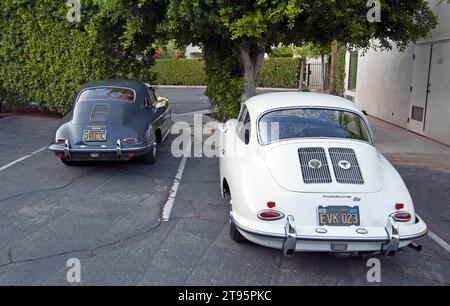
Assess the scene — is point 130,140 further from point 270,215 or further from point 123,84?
point 270,215

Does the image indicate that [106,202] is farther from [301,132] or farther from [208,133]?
[208,133]

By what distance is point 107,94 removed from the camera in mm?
7582

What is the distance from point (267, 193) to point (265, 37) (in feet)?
17.1

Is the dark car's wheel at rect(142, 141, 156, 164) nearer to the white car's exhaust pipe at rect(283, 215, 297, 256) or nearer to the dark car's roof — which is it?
the dark car's roof

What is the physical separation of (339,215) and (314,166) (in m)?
0.58

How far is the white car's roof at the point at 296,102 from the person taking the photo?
15.8 feet

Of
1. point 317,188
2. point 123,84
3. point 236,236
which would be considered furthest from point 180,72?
point 317,188

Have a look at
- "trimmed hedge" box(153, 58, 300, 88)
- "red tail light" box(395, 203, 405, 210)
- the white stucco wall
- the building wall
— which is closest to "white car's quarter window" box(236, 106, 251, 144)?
"red tail light" box(395, 203, 405, 210)

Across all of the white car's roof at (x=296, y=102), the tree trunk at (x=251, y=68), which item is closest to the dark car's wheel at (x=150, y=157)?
the white car's roof at (x=296, y=102)

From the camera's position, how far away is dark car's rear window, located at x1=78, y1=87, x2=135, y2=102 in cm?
746

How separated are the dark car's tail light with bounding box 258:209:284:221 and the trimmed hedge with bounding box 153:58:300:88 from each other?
740 inches

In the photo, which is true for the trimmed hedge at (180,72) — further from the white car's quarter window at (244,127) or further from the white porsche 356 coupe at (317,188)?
the white porsche 356 coupe at (317,188)

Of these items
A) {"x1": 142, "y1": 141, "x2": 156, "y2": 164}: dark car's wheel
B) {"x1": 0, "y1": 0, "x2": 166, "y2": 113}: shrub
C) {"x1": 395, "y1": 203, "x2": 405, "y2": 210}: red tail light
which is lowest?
{"x1": 142, "y1": 141, "x2": 156, "y2": 164}: dark car's wheel
